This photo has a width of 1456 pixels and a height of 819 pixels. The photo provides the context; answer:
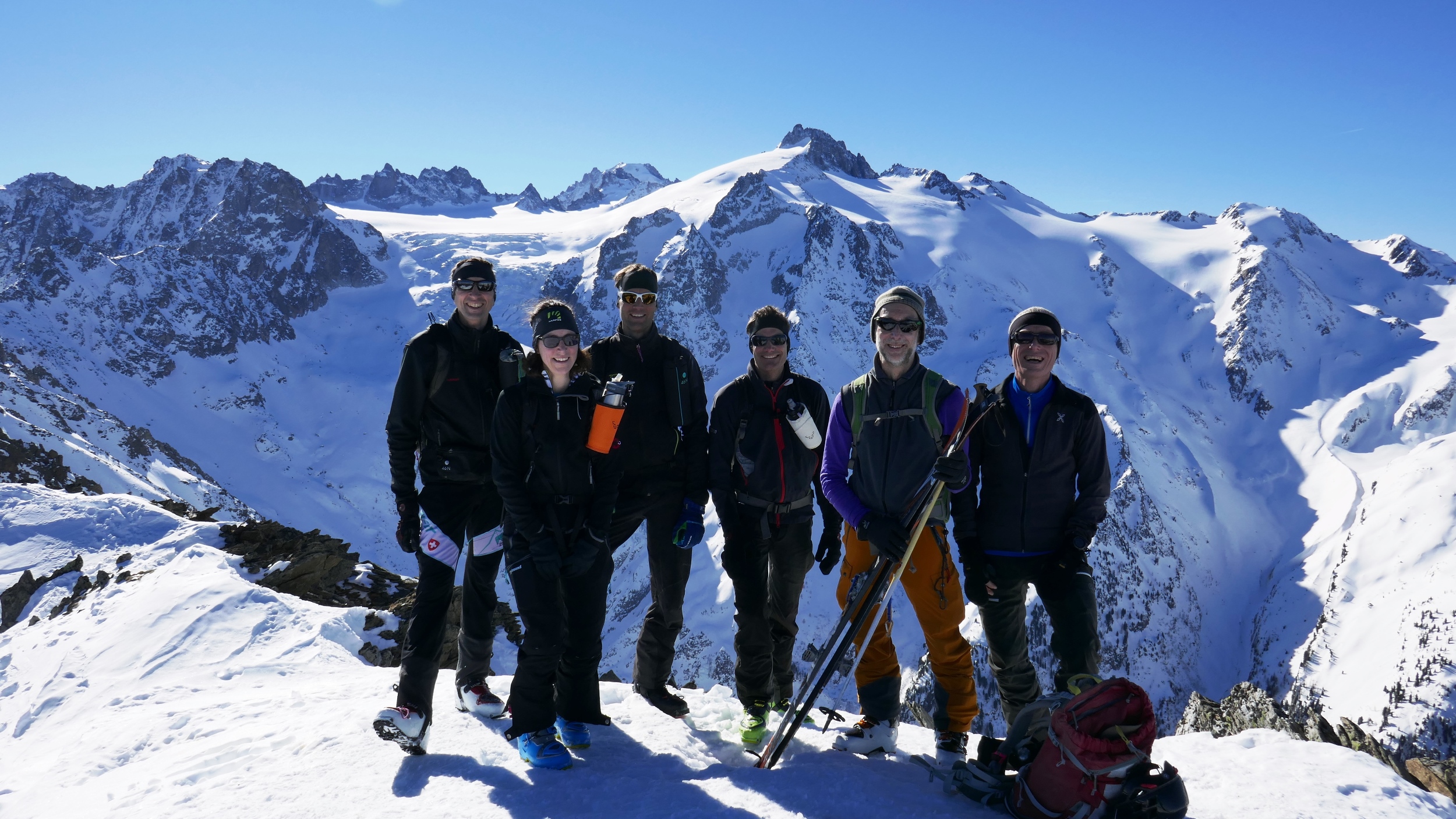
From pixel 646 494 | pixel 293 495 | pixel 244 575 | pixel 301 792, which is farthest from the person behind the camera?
pixel 293 495

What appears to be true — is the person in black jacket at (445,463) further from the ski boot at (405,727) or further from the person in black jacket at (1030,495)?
the person in black jacket at (1030,495)

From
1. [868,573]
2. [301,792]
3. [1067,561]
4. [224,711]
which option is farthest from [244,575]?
[1067,561]

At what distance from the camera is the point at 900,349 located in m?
5.86

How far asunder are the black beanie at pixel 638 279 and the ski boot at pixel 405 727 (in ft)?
14.0

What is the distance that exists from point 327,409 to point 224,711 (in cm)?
18482

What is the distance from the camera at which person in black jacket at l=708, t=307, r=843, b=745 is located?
680 cm

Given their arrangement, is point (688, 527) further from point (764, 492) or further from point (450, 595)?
point (450, 595)

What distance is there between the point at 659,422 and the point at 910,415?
2.48m

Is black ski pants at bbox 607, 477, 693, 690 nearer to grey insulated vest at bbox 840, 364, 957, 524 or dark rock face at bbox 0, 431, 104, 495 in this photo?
grey insulated vest at bbox 840, 364, 957, 524

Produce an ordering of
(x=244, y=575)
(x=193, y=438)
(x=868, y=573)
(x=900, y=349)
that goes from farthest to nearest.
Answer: (x=193, y=438)
(x=244, y=575)
(x=868, y=573)
(x=900, y=349)

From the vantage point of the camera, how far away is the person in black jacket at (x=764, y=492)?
6.80 m

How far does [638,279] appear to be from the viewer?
725cm

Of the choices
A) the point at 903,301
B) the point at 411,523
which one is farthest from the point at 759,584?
the point at 411,523

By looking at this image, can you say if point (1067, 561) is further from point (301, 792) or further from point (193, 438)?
point (193, 438)
